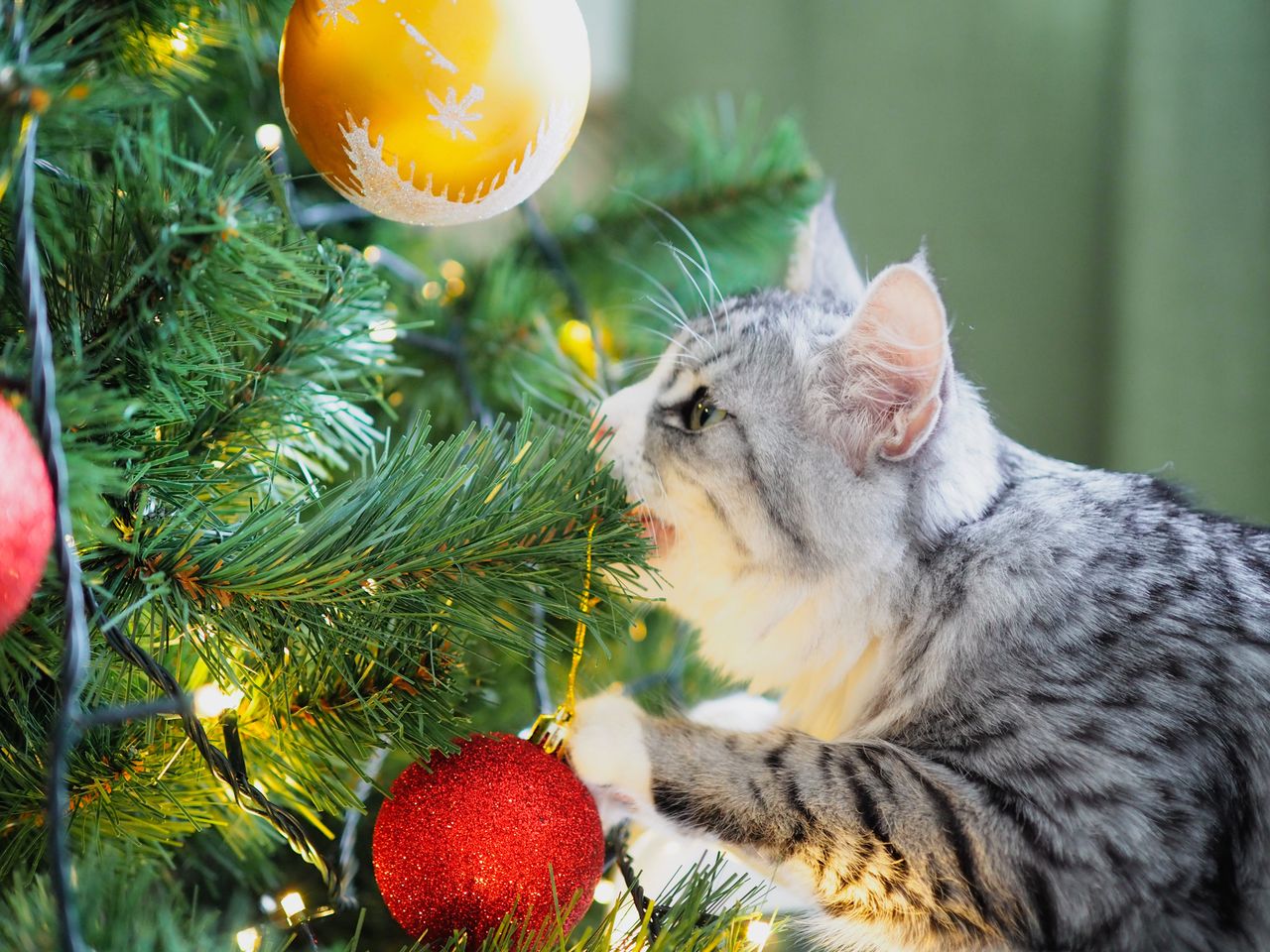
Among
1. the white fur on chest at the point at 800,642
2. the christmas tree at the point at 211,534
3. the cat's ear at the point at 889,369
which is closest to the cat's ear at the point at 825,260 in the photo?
the cat's ear at the point at 889,369

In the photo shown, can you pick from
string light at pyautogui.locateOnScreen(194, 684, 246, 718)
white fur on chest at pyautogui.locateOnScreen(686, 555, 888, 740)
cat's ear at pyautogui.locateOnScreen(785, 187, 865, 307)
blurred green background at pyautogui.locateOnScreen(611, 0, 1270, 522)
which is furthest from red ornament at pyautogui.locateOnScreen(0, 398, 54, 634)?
blurred green background at pyautogui.locateOnScreen(611, 0, 1270, 522)

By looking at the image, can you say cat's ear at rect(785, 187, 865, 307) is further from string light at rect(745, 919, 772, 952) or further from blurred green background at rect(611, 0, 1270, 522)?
string light at rect(745, 919, 772, 952)

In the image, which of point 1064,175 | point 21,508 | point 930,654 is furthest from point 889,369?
point 1064,175

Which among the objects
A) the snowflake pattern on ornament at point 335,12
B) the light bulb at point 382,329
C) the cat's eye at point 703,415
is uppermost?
the snowflake pattern on ornament at point 335,12

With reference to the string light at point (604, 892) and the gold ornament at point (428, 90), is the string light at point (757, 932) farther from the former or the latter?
the gold ornament at point (428, 90)

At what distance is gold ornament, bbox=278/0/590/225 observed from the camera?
0.44m

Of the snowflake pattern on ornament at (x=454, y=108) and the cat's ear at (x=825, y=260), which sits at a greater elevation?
the snowflake pattern on ornament at (x=454, y=108)

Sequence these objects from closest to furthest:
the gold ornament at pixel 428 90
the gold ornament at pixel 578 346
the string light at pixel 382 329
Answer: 1. the gold ornament at pixel 428 90
2. the string light at pixel 382 329
3. the gold ornament at pixel 578 346

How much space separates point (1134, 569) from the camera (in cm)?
66

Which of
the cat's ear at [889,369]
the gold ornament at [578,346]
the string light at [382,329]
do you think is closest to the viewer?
the string light at [382,329]

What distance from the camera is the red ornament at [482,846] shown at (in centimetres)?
46

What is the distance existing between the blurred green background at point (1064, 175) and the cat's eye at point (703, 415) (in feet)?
2.01

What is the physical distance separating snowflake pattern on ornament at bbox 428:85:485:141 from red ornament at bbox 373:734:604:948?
30cm

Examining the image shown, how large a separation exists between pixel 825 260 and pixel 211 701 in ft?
2.18
